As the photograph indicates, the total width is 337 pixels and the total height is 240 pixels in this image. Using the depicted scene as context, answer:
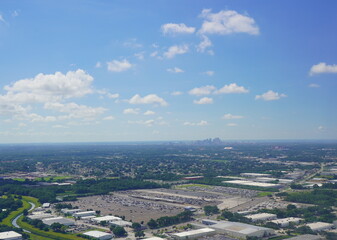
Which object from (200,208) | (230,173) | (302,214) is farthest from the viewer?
(230,173)

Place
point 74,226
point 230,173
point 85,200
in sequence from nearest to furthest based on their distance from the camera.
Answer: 1. point 74,226
2. point 85,200
3. point 230,173

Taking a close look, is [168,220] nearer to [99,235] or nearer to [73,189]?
[99,235]

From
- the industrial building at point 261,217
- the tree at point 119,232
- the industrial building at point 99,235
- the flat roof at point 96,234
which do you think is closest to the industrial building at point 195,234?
the tree at point 119,232

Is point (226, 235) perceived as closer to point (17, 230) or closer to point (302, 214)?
point (302, 214)

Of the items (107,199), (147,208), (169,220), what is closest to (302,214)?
(169,220)

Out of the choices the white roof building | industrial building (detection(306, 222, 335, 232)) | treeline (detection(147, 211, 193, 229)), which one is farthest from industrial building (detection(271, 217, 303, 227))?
the white roof building

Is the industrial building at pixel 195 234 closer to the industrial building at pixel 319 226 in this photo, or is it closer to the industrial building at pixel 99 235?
the industrial building at pixel 99 235

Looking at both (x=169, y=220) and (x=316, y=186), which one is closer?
(x=169, y=220)
